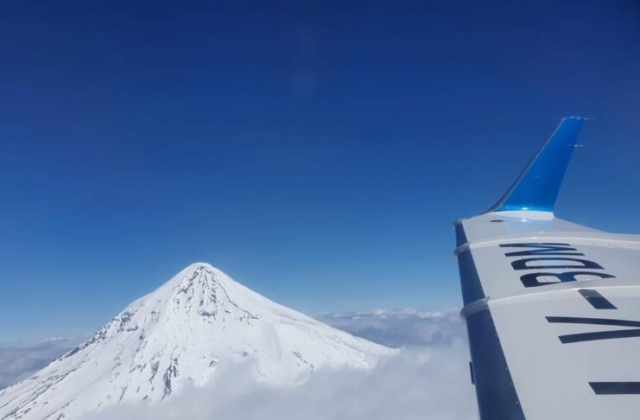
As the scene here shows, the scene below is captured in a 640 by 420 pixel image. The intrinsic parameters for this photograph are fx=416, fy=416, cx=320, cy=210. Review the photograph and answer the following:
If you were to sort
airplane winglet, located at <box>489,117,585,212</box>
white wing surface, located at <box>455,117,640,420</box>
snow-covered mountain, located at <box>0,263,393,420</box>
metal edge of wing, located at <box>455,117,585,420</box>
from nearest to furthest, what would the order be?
white wing surface, located at <box>455,117,640,420</box> → metal edge of wing, located at <box>455,117,585,420</box> → airplane winglet, located at <box>489,117,585,212</box> → snow-covered mountain, located at <box>0,263,393,420</box>

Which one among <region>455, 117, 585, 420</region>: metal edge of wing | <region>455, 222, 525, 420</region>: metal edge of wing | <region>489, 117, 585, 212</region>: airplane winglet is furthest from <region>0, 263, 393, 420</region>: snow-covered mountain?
<region>455, 222, 525, 420</region>: metal edge of wing

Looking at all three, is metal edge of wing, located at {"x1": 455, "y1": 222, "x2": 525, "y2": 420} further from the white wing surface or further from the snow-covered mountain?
the snow-covered mountain

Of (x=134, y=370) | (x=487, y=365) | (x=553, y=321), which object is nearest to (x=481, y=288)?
(x=553, y=321)

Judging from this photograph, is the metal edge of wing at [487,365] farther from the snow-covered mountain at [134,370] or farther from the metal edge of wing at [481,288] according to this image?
the snow-covered mountain at [134,370]

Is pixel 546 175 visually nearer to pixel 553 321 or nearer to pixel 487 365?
pixel 553 321

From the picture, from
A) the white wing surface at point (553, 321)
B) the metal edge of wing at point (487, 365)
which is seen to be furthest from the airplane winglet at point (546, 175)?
the metal edge of wing at point (487, 365)

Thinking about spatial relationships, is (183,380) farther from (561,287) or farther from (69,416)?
(561,287)

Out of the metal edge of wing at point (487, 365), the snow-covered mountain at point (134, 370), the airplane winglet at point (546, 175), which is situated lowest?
the metal edge of wing at point (487, 365)
